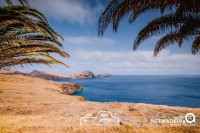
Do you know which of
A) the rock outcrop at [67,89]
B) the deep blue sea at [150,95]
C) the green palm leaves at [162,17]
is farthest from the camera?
the rock outcrop at [67,89]

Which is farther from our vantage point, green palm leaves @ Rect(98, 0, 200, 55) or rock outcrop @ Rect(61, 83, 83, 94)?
rock outcrop @ Rect(61, 83, 83, 94)

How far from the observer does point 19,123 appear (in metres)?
5.67

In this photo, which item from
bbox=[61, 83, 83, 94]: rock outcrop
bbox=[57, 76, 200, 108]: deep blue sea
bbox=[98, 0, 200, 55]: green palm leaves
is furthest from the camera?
bbox=[61, 83, 83, 94]: rock outcrop

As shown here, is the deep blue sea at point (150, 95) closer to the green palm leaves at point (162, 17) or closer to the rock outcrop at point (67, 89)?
the rock outcrop at point (67, 89)

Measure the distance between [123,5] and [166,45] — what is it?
3242 millimetres

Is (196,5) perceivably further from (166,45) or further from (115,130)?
(115,130)

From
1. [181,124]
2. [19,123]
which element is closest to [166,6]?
[181,124]

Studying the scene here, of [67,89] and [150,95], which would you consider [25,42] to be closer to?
[67,89]

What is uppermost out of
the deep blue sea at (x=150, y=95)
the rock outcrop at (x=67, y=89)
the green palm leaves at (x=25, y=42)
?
the green palm leaves at (x=25, y=42)

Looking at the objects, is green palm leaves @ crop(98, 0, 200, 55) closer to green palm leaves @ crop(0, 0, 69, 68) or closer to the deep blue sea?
green palm leaves @ crop(0, 0, 69, 68)

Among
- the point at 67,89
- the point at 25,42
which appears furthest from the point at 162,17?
the point at 67,89

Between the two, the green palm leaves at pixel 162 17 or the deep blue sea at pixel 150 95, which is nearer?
the green palm leaves at pixel 162 17

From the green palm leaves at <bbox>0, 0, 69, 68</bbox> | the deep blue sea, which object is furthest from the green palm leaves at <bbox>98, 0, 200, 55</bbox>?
the deep blue sea

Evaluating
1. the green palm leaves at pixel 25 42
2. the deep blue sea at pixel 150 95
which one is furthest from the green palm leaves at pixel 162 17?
the deep blue sea at pixel 150 95
